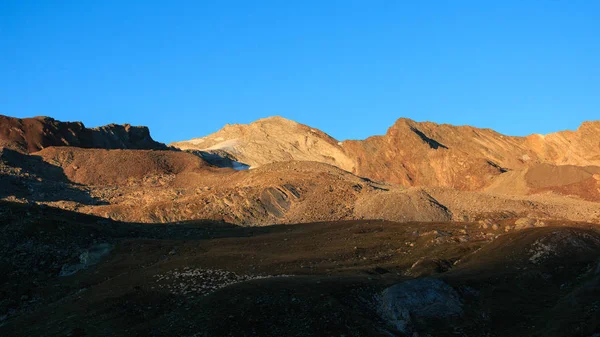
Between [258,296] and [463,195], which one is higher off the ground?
[463,195]

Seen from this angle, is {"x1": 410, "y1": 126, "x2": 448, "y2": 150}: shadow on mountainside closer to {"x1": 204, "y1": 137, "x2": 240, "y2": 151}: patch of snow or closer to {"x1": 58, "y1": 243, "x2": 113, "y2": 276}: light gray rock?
{"x1": 204, "y1": 137, "x2": 240, "y2": 151}: patch of snow

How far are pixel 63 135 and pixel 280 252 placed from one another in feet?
259

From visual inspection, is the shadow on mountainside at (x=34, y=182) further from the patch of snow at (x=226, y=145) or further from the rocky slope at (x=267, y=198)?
the patch of snow at (x=226, y=145)

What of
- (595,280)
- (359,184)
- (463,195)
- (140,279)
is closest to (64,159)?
(359,184)

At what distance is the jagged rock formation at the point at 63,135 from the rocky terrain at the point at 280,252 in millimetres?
3414

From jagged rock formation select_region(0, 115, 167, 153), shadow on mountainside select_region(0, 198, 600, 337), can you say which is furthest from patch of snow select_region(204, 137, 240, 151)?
shadow on mountainside select_region(0, 198, 600, 337)

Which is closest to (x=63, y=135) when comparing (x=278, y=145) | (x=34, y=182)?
(x=34, y=182)

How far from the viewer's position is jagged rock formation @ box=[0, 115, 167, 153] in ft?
338

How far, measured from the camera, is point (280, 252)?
137 feet

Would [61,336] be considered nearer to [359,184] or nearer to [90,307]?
[90,307]

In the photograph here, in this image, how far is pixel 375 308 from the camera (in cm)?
2456

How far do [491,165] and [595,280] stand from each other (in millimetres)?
90418

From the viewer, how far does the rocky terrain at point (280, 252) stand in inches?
942

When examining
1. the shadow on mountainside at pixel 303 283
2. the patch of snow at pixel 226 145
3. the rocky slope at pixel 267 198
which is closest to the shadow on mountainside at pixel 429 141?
the patch of snow at pixel 226 145
